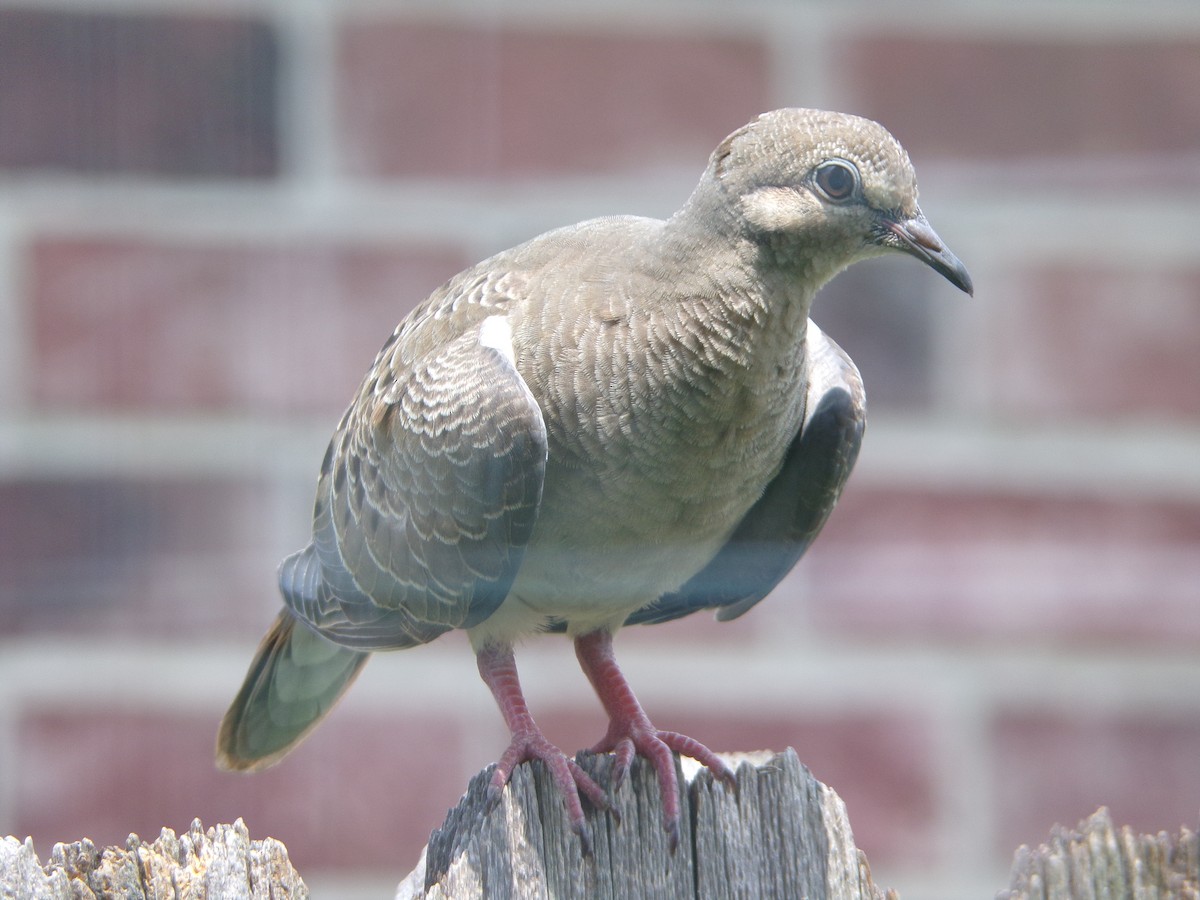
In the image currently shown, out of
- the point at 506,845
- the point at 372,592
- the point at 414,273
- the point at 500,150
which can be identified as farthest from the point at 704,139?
the point at 506,845

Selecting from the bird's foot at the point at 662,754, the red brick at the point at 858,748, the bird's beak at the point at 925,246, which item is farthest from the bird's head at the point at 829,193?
the red brick at the point at 858,748

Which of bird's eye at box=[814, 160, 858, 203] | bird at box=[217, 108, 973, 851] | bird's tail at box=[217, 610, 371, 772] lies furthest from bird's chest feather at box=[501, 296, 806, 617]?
bird's tail at box=[217, 610, 371, 772]

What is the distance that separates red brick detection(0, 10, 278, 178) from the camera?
1.79 m

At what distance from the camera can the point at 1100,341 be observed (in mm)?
1873

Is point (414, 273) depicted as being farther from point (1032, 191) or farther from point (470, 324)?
point (1032, 191)

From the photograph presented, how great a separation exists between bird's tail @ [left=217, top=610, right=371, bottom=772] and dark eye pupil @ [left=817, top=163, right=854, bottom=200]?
0.66 m

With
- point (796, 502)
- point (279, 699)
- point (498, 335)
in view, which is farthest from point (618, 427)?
point (279, 699)

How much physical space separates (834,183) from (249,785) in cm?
102

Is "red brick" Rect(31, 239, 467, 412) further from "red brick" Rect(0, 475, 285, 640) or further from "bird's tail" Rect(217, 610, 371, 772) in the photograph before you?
"bird's tail" Rect(217, 610, 371, 772)

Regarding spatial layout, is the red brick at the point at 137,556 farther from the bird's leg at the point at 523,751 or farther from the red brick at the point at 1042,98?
the red brick at the point at 1042,98

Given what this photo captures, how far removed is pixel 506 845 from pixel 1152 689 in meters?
1.10

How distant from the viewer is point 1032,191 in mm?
1871

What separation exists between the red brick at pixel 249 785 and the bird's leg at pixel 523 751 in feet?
1.39

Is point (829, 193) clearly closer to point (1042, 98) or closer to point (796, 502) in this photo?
point (796, 502)
